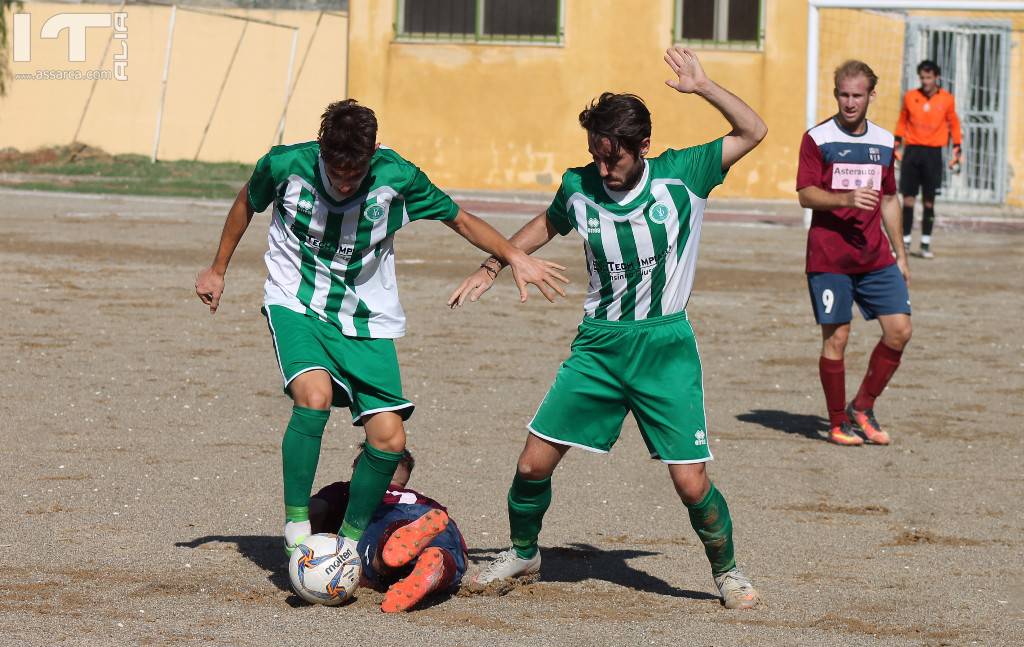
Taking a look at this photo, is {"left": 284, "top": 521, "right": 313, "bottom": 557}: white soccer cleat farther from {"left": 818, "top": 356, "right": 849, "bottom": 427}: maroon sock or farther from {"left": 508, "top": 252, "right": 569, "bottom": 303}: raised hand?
{"left": 818, "top": 356, "right": 849, "bottom": 427}: maroon sock

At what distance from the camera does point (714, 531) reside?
6.05 metres

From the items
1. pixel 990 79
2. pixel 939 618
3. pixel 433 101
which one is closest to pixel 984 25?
pixel 990 79

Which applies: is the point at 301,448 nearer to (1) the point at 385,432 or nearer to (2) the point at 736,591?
(1) the point at 385,432

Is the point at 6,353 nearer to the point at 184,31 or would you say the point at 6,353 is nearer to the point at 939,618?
the point at 939,618

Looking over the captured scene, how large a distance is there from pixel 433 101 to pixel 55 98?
687cm

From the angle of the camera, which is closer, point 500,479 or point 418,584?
point 418,584

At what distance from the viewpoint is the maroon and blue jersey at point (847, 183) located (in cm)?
916

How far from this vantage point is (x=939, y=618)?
19.4 feet

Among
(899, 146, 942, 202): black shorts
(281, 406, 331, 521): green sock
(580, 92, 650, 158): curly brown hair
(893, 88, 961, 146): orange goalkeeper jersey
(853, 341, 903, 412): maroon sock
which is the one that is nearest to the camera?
(580, 92, 650, 158): curly brown hair

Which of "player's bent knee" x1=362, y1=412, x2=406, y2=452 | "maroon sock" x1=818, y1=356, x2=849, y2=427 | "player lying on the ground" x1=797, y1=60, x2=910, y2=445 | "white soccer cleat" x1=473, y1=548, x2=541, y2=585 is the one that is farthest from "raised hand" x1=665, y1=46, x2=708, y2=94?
"maroon sock" x1=818, y1=356, x2=849, y2=427

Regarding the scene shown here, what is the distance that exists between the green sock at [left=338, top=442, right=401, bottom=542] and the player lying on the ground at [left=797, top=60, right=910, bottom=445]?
12.1 ft

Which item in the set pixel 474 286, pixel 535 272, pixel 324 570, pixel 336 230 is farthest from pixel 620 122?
pixel 324 570

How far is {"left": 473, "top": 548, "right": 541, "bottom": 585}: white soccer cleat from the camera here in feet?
20.4

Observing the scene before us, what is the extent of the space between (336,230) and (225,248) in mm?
614
